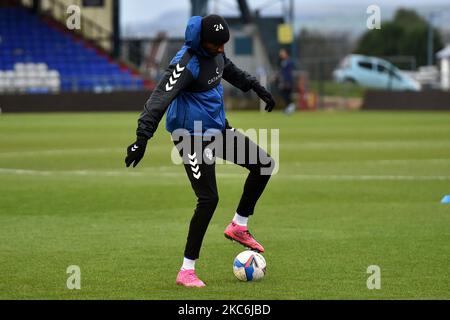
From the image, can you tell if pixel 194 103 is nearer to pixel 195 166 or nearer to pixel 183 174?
pixel 195 166

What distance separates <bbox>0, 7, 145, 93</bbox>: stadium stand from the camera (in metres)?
48.4

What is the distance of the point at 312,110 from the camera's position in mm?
50125

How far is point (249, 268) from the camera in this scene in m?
9.32

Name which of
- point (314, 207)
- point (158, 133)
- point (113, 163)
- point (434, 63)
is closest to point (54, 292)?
point (314, 207)

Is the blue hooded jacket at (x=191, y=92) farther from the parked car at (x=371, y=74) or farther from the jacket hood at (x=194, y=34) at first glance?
the parked car at (x=371, y=74)

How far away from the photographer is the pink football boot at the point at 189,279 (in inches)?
353

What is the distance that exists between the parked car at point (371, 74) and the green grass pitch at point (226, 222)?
3465 cm

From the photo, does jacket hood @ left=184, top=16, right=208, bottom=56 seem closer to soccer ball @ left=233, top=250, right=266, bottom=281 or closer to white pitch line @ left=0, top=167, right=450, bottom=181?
soccer ball @ left=233, top=250, right=266, bottom=281

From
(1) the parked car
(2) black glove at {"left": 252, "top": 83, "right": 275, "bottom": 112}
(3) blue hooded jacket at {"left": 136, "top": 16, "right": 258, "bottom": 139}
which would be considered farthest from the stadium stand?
(3) blue hooded jacket at {"left": 136, "top": 16, "right": 258, "bottom": 139}

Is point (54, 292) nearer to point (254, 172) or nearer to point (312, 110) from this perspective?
point (254, 172)

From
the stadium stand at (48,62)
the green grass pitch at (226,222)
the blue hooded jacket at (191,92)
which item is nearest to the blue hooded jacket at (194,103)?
the blue hooded jacket at (191,92)

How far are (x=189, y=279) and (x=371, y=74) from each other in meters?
56.9

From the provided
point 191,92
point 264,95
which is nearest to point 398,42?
point 264,95

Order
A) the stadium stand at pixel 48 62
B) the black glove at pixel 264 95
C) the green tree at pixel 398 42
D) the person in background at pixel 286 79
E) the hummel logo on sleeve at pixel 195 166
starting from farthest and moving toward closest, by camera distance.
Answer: the green tree at pixel 398 42, the stadium stand at pixel 48 62, the person in background at pixel 286 79, the black glove at pixel 264 95, the hummel logo on sleeve at pixel 195 166
